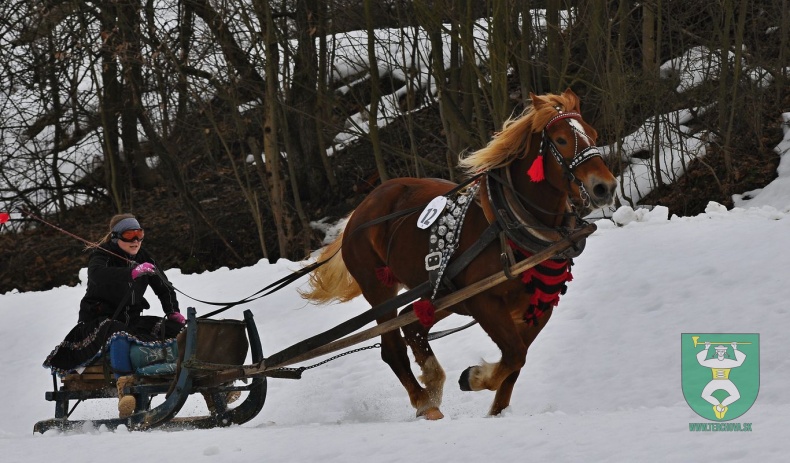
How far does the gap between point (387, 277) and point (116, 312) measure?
1.74 metres

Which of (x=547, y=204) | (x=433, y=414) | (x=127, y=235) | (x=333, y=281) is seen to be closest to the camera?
(x=547, y=204)

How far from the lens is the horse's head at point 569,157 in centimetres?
523

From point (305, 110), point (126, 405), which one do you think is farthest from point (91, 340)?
point (305, 110)

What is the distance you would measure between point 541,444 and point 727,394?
0.99 metres

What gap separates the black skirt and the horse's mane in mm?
2359

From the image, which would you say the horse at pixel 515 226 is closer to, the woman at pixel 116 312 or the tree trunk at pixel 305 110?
the woman at pixel 116 312

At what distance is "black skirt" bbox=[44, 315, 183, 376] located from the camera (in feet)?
21.3

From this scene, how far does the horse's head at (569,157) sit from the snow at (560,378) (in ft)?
3.69

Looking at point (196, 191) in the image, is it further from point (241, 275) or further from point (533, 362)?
point (533, 362)

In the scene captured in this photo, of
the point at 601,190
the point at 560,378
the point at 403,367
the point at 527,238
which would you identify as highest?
the point at 601,190

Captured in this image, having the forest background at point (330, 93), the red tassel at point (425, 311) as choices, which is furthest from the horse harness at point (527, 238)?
the forest background at point (330, 93)

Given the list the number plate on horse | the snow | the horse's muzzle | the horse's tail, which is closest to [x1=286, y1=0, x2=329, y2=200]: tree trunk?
the snow

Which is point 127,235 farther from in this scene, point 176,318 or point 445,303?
point 445,303

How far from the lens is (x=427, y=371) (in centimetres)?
654
